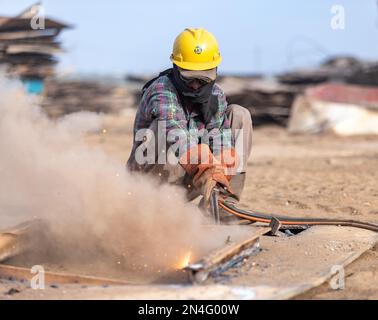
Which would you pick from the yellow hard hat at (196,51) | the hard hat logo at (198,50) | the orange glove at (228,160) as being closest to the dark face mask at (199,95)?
the yellow hard hat at (196,51)

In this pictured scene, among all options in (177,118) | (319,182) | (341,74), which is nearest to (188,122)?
(177,118)

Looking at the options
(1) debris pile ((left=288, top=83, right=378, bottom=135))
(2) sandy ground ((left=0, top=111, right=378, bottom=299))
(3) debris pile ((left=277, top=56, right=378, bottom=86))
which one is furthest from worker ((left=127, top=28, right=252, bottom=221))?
(3) debris pile ((left=277, top=56, right=378, bottom=86))

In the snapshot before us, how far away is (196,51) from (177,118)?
575 mm

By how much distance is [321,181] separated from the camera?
8.70 m

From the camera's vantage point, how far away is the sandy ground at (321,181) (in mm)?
4742

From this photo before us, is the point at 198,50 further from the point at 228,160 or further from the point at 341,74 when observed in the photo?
the point at 341,74

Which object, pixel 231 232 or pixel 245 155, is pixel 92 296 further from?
pixel 245 155

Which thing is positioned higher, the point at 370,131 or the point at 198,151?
the point at 198,151

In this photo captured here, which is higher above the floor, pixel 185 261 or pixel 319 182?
pixel 185 261

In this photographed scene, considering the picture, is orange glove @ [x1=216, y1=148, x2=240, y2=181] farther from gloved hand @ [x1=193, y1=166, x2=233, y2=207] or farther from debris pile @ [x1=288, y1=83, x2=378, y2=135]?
debris pile @ [x1=288, y1=83, x2=378, y2=135]

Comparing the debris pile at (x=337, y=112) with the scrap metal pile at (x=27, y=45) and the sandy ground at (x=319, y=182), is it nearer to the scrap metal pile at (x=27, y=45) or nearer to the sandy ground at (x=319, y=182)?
the sandy ground at (x=319, y=182)

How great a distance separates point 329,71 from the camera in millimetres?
25203

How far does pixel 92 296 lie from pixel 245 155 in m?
2.52
